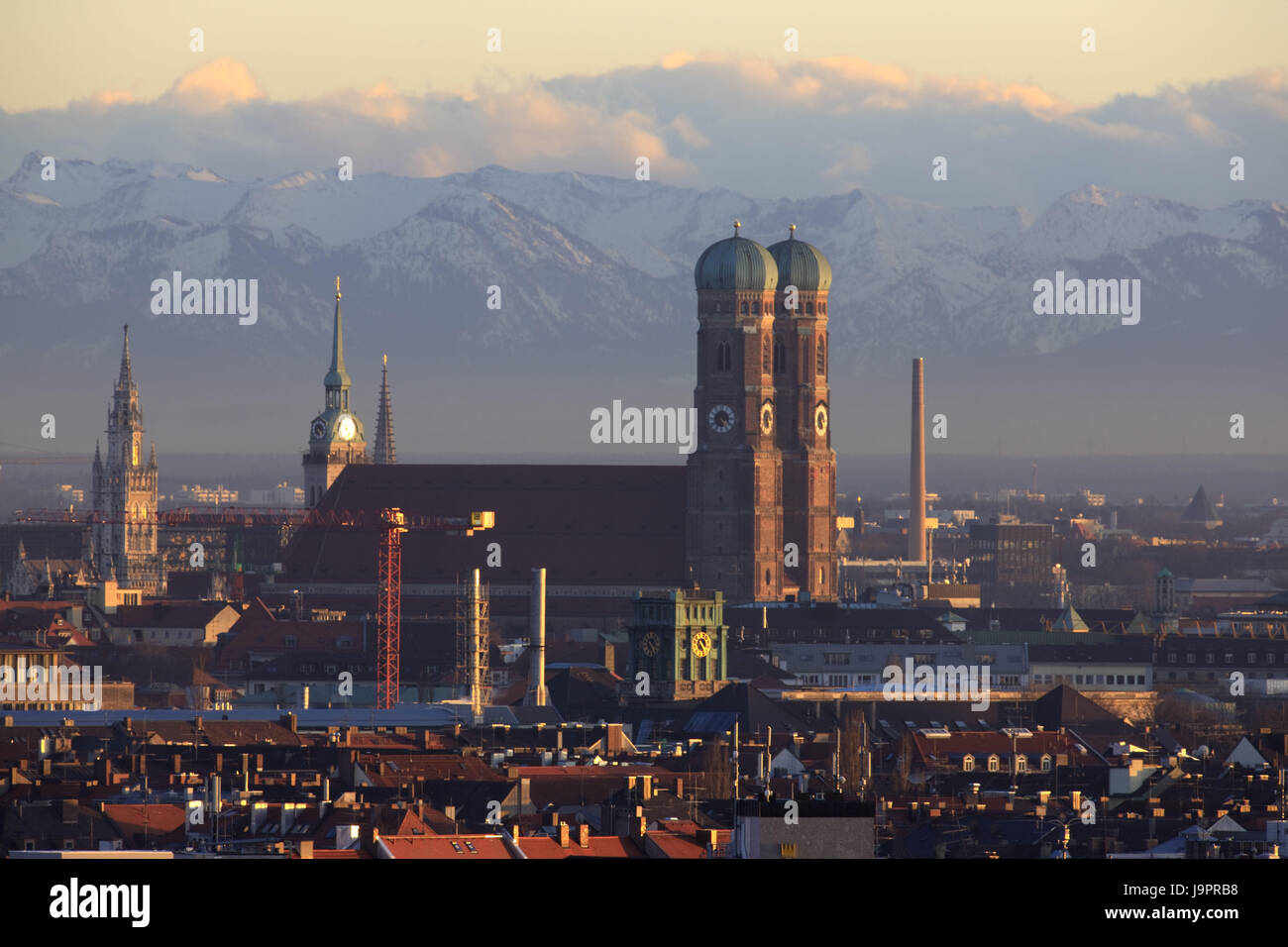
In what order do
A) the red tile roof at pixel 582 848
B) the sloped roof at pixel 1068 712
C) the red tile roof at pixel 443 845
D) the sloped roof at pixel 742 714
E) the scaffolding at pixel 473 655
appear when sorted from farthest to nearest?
1. the scaffolding at pixel 473 655
2. the sloped roof at pixel 1068 712
3. the sloped roof at pixel 742 714
4. the red tile roof at pixel 582 848
5. the red tile roof at pixel 443 845

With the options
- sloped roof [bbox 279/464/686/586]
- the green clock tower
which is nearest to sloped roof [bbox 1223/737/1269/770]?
the green clock tower

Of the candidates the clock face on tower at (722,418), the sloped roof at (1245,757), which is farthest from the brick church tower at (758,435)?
the sloped roof at (1245,757)

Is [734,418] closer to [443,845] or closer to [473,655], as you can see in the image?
[473,655]

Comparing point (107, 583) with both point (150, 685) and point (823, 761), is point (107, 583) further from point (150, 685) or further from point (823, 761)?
point (823, 761)

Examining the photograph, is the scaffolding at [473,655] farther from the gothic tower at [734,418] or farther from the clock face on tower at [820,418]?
the clock face on tower at [820,418]

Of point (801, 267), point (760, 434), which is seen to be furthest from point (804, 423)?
point (801, 267)

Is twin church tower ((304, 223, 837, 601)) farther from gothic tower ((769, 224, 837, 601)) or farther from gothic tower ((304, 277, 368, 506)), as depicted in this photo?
gothic tower ((304, 277, 368, 506))
